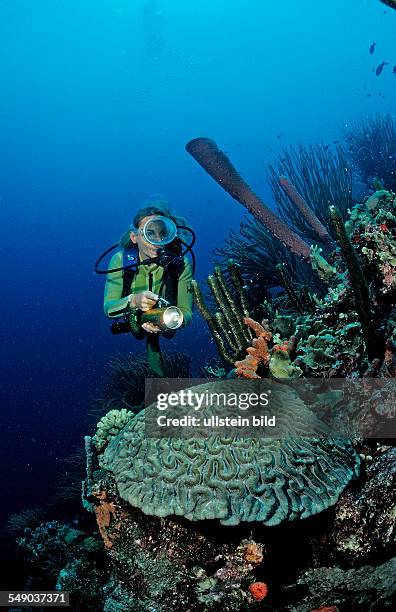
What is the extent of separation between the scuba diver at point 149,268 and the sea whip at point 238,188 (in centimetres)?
165

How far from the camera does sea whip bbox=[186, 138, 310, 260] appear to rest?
498cm

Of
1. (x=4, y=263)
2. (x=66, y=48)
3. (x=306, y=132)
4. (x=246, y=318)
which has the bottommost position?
(x=246, y=318)

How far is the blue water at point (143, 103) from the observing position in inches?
2719

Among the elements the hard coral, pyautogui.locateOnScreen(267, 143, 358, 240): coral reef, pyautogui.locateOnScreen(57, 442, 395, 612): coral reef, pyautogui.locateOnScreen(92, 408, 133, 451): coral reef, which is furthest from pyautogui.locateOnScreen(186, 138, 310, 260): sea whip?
the hard coral

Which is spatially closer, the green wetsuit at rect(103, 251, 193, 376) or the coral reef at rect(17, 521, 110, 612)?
the coral reef at rect(17, 521, 110, 612)

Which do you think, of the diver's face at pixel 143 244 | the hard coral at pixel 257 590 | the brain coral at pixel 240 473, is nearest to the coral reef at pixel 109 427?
the brain coral at pixel 240 473

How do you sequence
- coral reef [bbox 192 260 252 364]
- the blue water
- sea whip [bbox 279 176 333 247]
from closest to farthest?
coral reef [bbox 192 260 252 364], sea whip [bbox 279 176 333 247], the blue water

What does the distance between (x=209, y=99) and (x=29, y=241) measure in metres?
50.5

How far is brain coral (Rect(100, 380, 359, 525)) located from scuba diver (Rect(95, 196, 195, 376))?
119 centimetres

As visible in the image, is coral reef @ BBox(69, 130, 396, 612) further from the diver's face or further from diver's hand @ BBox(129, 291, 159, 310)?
the diver's face

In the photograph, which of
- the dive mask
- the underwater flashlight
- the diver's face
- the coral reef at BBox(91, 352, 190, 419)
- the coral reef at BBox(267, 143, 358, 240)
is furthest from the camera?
the coral reef at BBox(91, 352, 190, 419)

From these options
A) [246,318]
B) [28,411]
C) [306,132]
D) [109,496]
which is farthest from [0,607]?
[306,132]

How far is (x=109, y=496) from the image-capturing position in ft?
7.30

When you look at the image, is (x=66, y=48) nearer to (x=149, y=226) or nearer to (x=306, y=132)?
(x=306, y=132)
